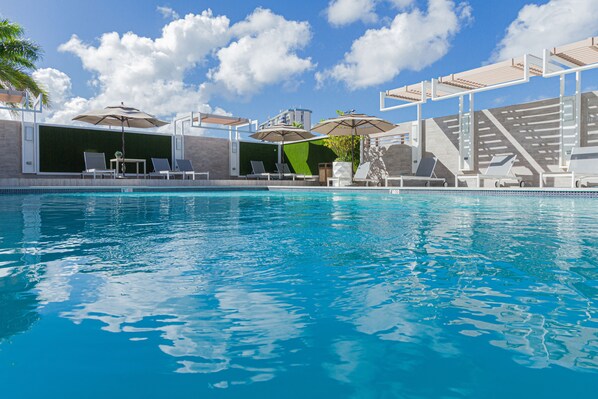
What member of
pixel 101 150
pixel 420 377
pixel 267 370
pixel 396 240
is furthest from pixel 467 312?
pixel 101 150

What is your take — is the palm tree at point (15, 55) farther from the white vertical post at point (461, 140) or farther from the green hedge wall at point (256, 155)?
the white vertical post at point (461, 140)

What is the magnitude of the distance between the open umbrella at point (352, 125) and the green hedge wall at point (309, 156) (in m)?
3.12

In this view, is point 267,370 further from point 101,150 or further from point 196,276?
point 101,150

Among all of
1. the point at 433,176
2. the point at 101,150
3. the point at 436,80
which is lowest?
the point at 433,176

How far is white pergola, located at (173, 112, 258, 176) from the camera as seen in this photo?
658 inches

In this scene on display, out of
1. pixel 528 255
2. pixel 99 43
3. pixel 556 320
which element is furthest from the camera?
pixel 99 43

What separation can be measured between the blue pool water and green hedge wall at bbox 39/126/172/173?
500 inches

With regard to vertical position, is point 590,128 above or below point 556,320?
above

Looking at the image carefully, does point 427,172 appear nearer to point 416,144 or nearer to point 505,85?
point 416,144

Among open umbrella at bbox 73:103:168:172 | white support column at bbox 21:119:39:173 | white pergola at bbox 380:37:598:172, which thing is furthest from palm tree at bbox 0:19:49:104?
white pergola at bbox 380:37:598:172

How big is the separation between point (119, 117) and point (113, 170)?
165cm

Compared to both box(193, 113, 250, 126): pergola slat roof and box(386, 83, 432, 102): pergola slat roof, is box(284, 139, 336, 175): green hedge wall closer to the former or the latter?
box(193, 113, 250, 126): pergola slat roof

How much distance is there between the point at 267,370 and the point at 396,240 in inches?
99.2

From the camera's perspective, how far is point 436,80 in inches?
484
